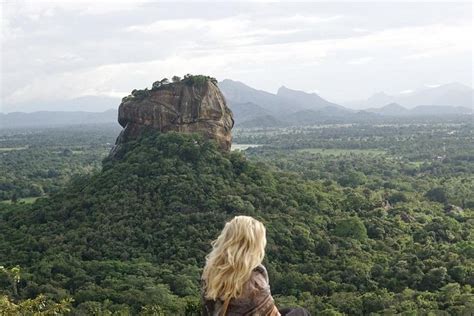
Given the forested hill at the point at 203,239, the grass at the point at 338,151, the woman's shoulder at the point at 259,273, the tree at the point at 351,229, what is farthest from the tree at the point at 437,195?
the grass at the point at 338,151

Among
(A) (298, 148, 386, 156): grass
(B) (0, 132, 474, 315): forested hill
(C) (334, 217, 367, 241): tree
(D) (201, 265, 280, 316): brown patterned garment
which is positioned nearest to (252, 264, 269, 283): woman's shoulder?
(D) (201, 265, 280, 316): brown patterned garment

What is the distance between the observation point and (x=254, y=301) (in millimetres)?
5102

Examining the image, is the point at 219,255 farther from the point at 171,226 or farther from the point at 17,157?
the point at 17,157

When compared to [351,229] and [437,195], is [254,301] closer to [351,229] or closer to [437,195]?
[351,229]

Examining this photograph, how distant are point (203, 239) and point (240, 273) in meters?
29.4

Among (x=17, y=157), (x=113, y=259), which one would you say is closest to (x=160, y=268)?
(x=113, y=259)

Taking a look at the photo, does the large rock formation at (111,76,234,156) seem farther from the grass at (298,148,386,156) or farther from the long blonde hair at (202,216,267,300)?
the grass at (298,148,386,156)

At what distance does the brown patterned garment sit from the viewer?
5098 mm

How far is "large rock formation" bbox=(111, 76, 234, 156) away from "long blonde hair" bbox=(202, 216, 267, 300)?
127ft

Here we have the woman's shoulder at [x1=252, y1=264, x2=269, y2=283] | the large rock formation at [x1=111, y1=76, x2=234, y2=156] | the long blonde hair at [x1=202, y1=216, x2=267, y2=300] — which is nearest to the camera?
the long blonde hair at [x1=202, y1=216, x2=267, y2=300]

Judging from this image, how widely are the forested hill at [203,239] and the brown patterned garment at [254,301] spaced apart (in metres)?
19.5

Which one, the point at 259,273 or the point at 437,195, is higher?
the point at 259,273

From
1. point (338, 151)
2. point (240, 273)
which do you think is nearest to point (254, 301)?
point (240, 273)

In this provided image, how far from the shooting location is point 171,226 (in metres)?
34.9
